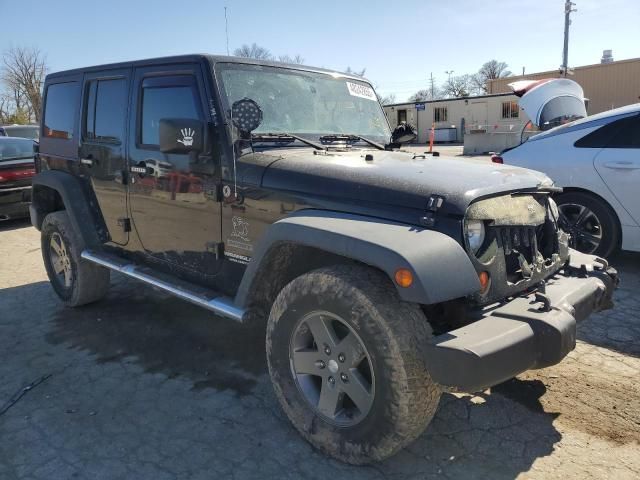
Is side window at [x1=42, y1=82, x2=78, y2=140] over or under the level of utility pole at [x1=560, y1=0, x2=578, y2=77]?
under

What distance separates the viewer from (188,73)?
11.3 feet

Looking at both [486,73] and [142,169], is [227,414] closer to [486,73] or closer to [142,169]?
[142,169]

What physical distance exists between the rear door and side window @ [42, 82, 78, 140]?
16.3 ft

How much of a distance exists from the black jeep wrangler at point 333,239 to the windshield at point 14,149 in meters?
6.12

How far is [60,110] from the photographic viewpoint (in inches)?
194

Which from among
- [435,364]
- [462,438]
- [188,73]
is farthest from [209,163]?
[462,438]

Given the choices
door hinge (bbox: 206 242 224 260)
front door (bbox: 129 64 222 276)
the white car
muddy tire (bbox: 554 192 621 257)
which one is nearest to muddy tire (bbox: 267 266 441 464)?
door hinge (bbox: 206 242 224 260)

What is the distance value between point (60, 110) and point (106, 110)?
956 mm

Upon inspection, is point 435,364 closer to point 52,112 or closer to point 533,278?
point 533,278

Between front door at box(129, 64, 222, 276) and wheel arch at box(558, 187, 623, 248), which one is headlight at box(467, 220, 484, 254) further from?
wheel arch at box(558, 187, 623, 248)

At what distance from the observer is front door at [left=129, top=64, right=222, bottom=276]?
3367 mm

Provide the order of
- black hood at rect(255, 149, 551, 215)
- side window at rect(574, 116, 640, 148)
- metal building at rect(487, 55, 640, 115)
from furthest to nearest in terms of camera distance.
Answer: metal building at rect(487, 55, 640, 115), side window at rect(574, 116, 640, 148), black hood at rect(255, 149, 551, 215)

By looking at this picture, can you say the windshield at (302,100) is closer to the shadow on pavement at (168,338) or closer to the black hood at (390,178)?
the black hood at (390,178)

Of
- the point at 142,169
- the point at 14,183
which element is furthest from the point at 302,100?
the point at 14,183
